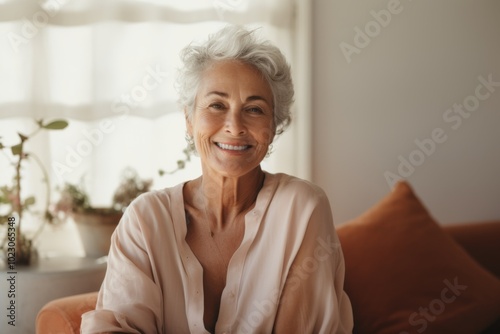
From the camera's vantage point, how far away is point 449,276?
6.87 feet

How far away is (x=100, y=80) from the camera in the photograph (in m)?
2.36

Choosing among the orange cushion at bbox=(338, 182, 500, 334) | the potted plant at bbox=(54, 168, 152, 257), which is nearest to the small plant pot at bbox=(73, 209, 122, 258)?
the potted plant at bbox=(54, 168, 152, 257)

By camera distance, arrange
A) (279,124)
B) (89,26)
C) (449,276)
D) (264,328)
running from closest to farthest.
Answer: (264,328) → (279,124) → (449,276) → (89,26)

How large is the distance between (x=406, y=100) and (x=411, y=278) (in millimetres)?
1031

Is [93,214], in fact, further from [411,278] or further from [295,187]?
[411,278]

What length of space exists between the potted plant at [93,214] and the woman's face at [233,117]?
2.49ft

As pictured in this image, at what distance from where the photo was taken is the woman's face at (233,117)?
5.08ft

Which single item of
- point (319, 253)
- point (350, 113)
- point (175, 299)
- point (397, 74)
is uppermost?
point (397, 74)

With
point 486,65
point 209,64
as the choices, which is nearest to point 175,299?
point 209,64

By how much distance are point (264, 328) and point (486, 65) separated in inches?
75.9

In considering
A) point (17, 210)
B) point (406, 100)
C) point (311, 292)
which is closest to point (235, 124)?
point (311, 292)

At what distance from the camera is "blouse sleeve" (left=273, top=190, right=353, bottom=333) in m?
1.51

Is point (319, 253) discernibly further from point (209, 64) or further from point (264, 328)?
point (209, 64)

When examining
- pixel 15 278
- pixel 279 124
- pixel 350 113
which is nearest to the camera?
pixel 279 124
